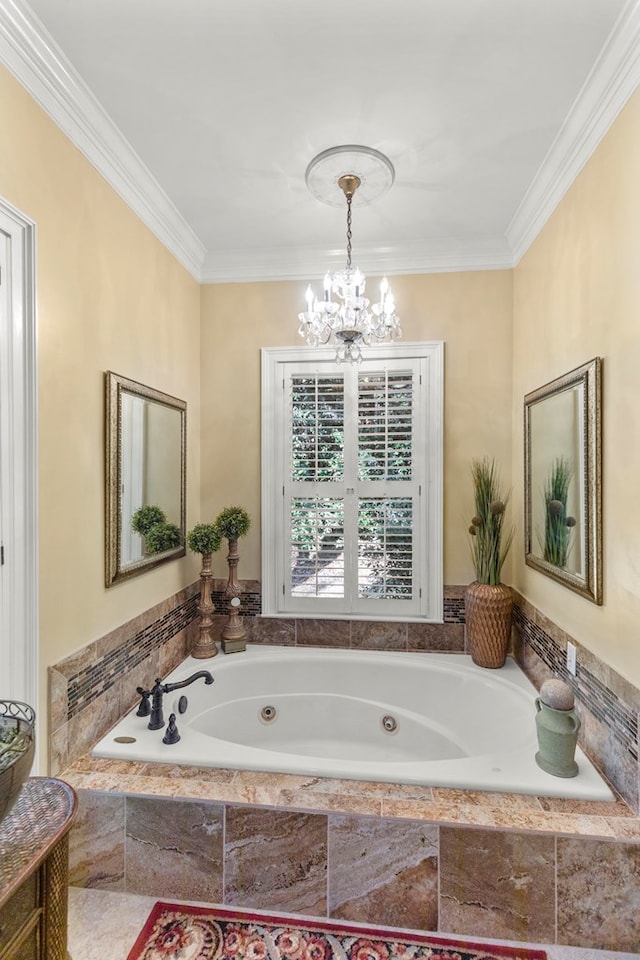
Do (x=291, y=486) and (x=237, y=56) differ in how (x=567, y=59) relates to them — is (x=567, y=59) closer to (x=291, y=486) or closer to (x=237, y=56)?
(x=237, y=56)

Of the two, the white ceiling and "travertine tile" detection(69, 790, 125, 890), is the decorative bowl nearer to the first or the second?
"travertine tile" detection(69, 790, 125, 890)

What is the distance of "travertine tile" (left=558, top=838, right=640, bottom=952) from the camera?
1372mm

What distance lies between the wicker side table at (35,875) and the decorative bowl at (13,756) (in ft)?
0.32

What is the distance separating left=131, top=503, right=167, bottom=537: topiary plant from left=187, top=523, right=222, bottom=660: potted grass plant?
27 centimetres

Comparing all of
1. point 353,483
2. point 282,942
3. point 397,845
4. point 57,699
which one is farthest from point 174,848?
point 353,483

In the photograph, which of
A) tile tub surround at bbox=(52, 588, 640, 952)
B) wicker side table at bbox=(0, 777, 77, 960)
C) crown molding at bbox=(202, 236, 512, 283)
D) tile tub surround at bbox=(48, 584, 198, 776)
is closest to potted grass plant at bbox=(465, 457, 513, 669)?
tile tub surround at bbox=(52, 588, 640, 952)

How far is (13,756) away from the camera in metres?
0.79

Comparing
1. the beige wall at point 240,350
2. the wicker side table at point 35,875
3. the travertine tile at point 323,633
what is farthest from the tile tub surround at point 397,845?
the travertine tile at point 323,633

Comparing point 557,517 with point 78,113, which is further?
point 557,517

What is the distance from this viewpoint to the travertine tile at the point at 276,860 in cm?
149

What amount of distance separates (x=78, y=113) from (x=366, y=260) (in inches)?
59.9

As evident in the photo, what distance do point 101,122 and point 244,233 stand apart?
0.91 meters

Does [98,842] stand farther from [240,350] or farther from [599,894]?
[240,350]

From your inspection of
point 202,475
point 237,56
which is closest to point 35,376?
point 237,56
